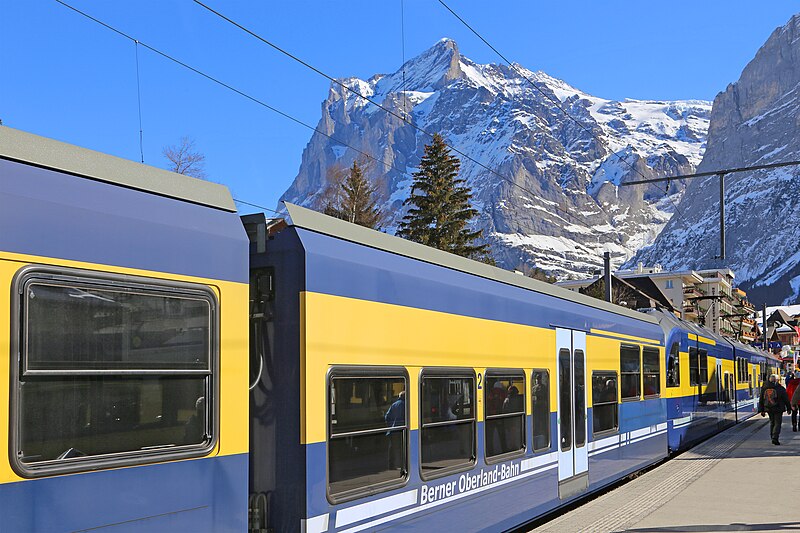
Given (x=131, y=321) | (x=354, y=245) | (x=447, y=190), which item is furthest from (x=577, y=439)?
(x=447, y=190)

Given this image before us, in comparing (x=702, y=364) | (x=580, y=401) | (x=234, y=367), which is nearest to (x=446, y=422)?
(x=234, y=367)

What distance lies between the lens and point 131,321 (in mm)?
4926

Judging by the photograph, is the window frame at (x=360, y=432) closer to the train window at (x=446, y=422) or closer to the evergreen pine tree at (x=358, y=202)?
the train window at (x=446, y=422)

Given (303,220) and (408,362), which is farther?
(408,362)

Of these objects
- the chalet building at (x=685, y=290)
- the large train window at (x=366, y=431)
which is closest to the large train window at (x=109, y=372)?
the large train window at (x=366, y=431)

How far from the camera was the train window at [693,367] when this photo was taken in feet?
69.4

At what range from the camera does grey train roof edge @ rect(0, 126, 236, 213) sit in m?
4.65

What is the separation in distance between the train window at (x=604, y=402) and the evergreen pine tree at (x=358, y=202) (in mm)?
42583

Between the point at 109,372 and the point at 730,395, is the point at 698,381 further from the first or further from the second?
the point at 109,372

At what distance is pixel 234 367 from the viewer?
5.55m

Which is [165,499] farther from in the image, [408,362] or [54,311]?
[408,362]

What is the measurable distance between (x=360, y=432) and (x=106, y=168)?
2721mm

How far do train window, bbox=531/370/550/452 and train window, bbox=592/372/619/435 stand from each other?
217cm

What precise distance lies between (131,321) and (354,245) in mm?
2484
